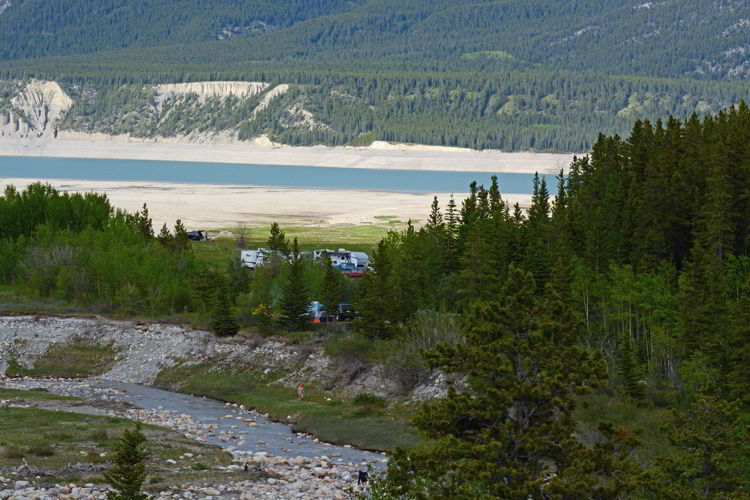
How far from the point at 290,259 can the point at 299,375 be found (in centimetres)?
2180

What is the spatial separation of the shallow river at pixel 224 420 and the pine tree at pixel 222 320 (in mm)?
6650

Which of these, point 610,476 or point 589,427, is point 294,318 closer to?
point 589,427

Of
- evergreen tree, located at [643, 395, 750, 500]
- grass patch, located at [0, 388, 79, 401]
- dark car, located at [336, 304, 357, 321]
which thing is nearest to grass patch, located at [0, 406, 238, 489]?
grass patch, located at [0, 388, 79, 401]

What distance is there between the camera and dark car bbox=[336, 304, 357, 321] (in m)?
88.9

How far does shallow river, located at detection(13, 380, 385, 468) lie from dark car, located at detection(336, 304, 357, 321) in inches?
550

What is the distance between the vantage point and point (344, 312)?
90438 millimetres

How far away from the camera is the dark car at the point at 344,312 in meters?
88.9

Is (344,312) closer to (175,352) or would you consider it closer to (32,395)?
(175,352)

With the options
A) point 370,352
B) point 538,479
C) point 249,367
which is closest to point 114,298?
point 249,367

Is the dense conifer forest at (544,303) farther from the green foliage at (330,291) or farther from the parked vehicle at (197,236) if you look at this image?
the parked vehicle at (197,236)

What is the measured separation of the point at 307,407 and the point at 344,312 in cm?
1780

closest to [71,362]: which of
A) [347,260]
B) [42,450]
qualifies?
[42,450]

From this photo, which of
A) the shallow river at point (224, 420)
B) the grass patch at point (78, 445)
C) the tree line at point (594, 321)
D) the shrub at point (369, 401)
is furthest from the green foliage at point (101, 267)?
the grass patch at point (78, 445)

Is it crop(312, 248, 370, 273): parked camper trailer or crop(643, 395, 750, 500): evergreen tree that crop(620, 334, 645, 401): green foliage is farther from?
crop(312, 248, 370, 273): parked camper trailer
